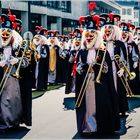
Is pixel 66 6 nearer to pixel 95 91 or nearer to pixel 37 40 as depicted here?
pixel 37 40

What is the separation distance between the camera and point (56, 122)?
9836 millimetres

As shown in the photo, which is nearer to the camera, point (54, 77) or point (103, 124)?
point (103, 124)

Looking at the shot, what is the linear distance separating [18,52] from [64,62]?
10.1m

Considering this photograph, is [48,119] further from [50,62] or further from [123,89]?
[50,62]

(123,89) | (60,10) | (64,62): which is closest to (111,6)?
(60,10)

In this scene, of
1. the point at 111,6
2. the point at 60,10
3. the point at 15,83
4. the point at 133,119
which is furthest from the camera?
the point at 111,6

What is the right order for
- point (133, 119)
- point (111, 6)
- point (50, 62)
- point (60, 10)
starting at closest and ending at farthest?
1. point (133, 119)
2. point (50, 62)
3. point (60, 10)
4. point (111, 6)

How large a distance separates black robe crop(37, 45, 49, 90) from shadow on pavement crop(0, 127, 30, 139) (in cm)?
705

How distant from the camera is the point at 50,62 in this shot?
723 inches

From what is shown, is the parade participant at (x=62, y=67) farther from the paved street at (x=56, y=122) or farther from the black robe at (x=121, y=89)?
the black robe at (x=121, y=89)

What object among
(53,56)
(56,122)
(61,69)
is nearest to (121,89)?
(56,122)

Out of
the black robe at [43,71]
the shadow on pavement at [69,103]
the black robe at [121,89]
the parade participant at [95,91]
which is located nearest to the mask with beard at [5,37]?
the parade participant at [95,91]

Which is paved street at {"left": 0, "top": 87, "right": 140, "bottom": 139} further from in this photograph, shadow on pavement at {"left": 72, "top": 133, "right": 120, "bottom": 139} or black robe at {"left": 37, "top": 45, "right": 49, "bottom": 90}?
black robe at {"left": 37, "top": 45, "right": 49, "bottom": 90}

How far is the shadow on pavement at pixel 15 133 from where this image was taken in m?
8.32
